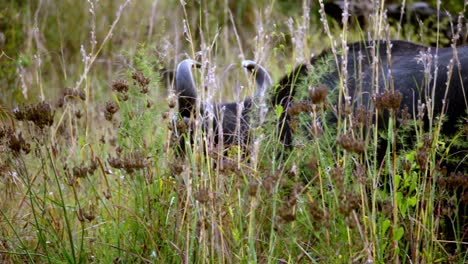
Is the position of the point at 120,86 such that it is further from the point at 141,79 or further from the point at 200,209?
the point at 200,209

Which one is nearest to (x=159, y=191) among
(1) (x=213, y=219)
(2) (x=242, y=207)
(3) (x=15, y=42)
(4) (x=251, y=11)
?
(2) (x=242, y=207)

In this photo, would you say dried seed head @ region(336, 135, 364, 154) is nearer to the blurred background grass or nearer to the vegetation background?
the vegetation background

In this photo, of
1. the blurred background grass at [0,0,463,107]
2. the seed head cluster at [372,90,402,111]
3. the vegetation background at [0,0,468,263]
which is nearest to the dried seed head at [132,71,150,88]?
the vegetation background at [0,0,468,263]

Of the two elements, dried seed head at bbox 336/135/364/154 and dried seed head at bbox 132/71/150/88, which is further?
dried seed head at bbox 132/71/150/88

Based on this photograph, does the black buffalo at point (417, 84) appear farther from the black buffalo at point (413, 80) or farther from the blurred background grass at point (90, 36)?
the blurred background grass at point (90, 36)

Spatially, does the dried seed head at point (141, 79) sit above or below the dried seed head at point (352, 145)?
above

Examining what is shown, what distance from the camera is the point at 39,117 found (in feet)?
8.11

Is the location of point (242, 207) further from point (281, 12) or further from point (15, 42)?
point (281, 12)

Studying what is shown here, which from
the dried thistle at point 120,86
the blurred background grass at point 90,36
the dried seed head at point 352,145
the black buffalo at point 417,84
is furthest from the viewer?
the blurred background grass at point 90,36

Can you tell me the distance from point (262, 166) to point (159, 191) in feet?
1.84

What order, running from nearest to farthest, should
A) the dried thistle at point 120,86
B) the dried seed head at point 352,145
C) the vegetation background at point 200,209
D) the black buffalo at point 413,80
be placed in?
1. the dried seed head at point 352,145
2. the vegetation background at point 200,209
3. the dried thistle at point 120,86
4. the black buffalo at point 413,80

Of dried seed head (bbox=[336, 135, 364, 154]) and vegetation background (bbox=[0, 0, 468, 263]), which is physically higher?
dried seed head (bbox=[336, 135, 364, 154])

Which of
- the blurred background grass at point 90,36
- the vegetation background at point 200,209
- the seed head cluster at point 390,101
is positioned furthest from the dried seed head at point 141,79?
the blurred background grass at point 90,36

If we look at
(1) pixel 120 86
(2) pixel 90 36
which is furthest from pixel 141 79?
(2) pixel 90 36
